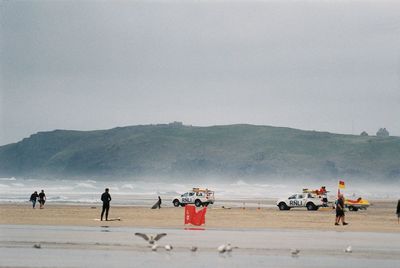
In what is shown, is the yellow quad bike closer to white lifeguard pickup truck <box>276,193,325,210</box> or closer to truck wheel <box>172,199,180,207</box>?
white lifeguard pickup truck <box>276,193,325,210</box>

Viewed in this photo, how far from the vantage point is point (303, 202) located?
6109 cm

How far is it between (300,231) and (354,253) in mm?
11039

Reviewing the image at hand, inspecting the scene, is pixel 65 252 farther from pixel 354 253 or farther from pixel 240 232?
pixel 240 232

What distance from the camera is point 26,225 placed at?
38344 mm

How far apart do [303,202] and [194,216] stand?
21.9m

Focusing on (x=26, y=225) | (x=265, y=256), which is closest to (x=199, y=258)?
(x=265, y=256)

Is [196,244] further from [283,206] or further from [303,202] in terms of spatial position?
[283,206]

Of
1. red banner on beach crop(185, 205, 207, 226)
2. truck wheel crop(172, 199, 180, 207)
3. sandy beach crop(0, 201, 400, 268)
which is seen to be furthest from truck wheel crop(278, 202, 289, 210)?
red banner on beach crop(185, 205, 207, 226)

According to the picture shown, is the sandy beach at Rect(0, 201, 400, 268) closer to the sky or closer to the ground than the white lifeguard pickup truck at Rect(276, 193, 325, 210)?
closer to the ground

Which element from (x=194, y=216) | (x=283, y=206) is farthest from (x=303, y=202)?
(x=194, y=216)

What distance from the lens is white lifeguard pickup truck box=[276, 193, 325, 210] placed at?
60.8 metres

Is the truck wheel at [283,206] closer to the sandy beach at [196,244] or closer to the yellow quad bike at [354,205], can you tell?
the yellow quad bike at [354,205]

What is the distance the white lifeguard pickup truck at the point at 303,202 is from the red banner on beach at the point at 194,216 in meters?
21.4

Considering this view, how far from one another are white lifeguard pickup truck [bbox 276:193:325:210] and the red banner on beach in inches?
842
